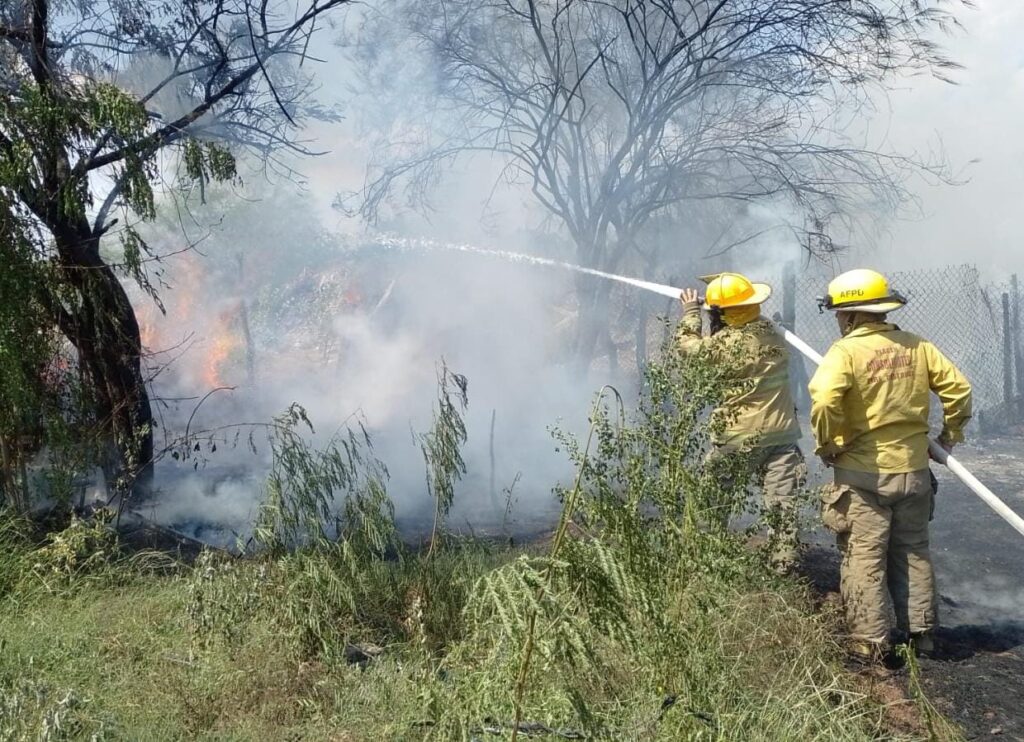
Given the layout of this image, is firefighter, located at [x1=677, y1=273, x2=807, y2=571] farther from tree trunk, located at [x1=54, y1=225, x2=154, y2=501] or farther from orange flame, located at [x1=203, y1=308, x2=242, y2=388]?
orange flame, located at [x1=203, y1=308, x2=242, y2=388]

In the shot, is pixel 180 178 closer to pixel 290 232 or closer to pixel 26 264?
pixel 26 264

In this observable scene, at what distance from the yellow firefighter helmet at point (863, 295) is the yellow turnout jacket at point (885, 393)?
10 centimetres

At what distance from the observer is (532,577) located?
2057 millimetres

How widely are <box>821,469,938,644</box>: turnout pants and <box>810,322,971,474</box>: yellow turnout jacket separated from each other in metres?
0.10

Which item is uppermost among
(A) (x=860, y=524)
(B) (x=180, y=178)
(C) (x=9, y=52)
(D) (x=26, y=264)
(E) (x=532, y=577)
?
(C) (x=9, y=52)

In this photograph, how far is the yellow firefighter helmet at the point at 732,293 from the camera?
4.50 meters

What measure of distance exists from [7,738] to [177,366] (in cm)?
1161

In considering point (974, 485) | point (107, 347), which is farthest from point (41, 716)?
point (974, 485)

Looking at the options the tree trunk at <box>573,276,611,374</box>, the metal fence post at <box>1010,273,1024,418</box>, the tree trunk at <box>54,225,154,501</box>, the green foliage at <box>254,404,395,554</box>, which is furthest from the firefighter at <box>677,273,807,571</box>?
the metal fence post at <box>1010,273,1024,418</box>

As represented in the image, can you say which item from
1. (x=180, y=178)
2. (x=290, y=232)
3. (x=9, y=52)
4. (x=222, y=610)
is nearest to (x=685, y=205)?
(x=180, y=178)

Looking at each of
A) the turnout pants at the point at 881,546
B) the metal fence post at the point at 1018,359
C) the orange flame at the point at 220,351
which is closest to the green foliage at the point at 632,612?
the turnout pants at the point at 881,546

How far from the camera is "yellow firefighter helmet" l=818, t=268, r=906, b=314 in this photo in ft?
12.5

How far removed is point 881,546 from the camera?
3.83m

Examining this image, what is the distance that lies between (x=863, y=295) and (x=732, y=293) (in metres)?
0.78
